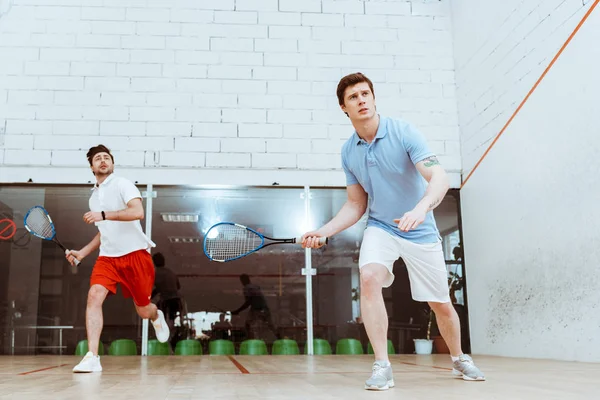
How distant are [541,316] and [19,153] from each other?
3.65 m

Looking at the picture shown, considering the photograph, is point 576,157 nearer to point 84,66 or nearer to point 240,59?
point 240,59

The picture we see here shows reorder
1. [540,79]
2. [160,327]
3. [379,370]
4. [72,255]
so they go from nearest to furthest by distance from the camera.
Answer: [379,370], [72,255], [540,79], [160,327]

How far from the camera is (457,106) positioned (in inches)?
198

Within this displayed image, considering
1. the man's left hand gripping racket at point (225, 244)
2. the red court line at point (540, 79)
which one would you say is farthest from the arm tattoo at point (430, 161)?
the red court line at point (540, 79)

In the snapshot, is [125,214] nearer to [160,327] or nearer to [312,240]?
[160,327]

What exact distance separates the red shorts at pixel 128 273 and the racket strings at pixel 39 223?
0.46 meters

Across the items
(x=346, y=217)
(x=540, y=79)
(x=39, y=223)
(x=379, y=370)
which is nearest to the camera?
(x=379, y=370)

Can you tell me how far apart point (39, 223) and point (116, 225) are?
0.51 meters

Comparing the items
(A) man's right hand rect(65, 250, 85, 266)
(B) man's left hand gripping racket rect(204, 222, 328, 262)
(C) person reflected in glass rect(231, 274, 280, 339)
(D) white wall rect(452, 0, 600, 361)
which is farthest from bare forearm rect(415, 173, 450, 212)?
(C) person reflected in glass rect(231, 274, 280, 339)

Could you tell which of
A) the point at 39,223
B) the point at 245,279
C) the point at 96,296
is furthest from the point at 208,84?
the point at 96,296

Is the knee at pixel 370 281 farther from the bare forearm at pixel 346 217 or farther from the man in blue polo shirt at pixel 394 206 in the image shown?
the bare forearm at pixel 346 217

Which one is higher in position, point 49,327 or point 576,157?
point 576,157

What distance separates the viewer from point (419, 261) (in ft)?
6.93

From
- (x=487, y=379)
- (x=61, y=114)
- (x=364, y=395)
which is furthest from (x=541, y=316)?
(x=61, y=114)
